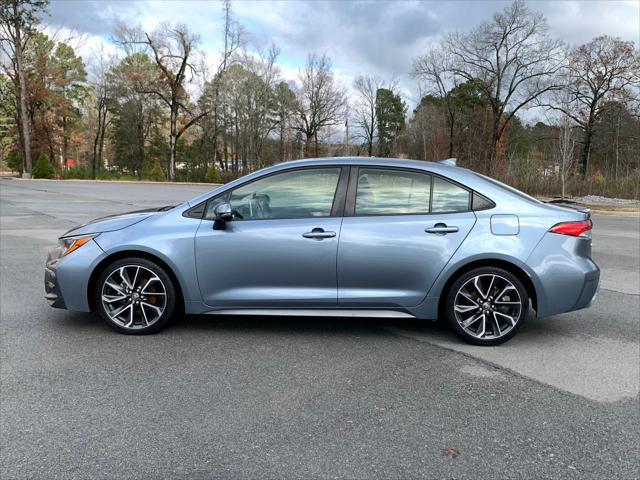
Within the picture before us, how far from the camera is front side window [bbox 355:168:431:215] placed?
4.32 meters

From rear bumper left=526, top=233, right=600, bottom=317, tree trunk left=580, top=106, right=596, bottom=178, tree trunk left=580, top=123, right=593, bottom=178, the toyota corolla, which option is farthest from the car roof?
tree trunk left=580, top=106, right=596, bottom=178

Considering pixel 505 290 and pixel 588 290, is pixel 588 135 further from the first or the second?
pixel 505 290

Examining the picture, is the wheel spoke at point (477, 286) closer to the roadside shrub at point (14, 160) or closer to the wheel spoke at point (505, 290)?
the wheel spoke at point (505, 290)

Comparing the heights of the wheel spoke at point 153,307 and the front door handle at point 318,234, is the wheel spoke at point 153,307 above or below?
below

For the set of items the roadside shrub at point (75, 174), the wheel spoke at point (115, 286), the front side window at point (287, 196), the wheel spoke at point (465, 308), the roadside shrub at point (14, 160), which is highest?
the roadside shrub at point (14, 160)

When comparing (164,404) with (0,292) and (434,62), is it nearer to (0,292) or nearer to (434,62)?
(0,292)

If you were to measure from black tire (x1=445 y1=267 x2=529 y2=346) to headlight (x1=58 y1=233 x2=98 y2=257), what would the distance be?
10.7 feet

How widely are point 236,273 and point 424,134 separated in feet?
187

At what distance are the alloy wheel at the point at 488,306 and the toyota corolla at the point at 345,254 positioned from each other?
0.4 inches

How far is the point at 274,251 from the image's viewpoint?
4230 mm

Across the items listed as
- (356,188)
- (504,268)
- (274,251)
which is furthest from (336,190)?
(504,268)

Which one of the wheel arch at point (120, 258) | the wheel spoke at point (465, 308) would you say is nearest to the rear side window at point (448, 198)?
the wheel spoke at point (465, 308)

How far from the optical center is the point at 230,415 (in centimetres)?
308

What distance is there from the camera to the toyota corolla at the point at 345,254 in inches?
165
